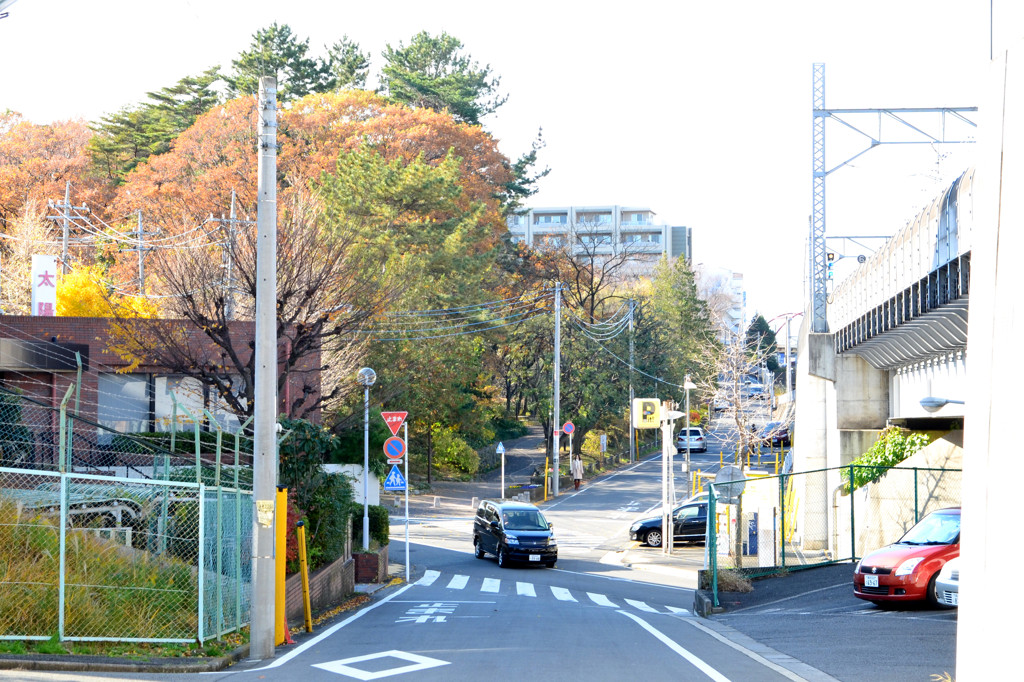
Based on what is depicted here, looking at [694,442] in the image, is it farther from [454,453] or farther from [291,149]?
[291,149]

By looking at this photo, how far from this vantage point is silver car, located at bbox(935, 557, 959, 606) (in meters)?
15.7

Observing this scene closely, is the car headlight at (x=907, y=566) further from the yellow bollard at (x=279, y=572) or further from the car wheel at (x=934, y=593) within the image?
the yellow bollard at (x=279, y=572)

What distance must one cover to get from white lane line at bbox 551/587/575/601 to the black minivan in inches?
166

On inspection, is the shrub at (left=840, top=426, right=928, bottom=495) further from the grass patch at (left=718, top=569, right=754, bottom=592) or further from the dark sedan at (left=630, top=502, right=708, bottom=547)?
the grass patch at (left=718, top=569, right=754, bottom=592)

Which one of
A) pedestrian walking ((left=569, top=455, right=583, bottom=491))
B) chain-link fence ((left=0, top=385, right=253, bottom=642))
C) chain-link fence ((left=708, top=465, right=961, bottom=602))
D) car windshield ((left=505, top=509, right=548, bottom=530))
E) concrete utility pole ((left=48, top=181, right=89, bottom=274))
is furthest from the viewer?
pedestrian walking ((left=569, top=455, right=583, bottom=491))

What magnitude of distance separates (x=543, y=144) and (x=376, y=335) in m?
32.9

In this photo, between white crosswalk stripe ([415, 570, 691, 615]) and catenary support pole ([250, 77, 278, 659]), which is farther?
white crosswalk stripe ([415, 570, 691, 615])

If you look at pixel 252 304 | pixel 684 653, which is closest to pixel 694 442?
pixel 252 304

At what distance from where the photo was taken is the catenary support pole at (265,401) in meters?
12.1

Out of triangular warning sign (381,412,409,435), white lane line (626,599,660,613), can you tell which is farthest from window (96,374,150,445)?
white lane line (626,599,660,613)

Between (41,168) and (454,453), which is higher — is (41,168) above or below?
above

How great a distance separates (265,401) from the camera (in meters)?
12.6

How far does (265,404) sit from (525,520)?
1775cm

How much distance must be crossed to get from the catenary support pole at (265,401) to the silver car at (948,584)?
10232mm
